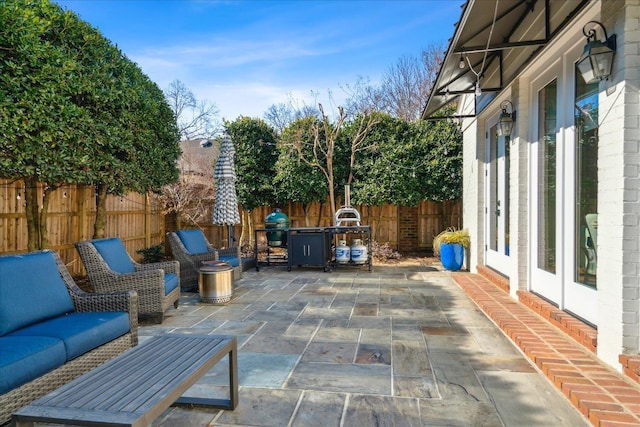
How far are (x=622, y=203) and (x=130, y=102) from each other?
5.57 m

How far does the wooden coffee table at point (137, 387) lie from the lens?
1.43m

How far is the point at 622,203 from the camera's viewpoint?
8.02 ft

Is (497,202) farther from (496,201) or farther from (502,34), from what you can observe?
(502,34)

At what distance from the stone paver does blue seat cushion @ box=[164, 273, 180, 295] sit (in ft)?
1.08

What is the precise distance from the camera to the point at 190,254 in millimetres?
5766

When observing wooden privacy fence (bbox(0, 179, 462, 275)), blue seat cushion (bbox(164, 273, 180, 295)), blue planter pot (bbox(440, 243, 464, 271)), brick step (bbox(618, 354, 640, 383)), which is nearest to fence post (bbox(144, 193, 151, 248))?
wooden privacy fence (bbox(0, 179, 462, 275))

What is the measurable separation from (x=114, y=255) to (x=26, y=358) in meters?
2.17

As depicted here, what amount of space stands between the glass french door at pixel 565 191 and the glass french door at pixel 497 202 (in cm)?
107

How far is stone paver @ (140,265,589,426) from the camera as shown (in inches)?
87.0

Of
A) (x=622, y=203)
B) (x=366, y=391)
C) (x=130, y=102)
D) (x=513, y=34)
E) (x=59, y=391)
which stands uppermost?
(x=513, y=34)

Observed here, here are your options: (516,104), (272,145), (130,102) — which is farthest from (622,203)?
(272,145)

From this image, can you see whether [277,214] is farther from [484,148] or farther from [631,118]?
[631,118]

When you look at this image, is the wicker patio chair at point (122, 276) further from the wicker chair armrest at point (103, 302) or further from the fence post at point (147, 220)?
the fence post at point (147, 220)

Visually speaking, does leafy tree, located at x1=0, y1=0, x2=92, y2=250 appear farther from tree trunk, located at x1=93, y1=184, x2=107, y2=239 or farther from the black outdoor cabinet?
the black outdoor cabinet
